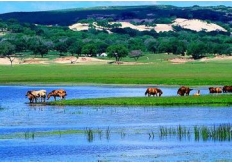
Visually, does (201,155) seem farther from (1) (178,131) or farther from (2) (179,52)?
(2) (179,52)

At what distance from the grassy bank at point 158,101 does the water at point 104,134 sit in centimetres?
169

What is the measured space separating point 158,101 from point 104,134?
15.1 m

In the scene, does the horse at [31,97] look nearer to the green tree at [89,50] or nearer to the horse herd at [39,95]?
the horse herd at [39,95]

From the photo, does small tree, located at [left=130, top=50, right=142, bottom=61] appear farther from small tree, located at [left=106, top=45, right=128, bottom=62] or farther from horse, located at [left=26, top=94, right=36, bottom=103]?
horse, located at [left=26, top=94, right=36, bottom=103]

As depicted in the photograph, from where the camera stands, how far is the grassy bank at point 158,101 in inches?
1930

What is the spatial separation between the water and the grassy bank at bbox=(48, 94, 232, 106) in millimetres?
1689

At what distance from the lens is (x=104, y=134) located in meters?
34.8

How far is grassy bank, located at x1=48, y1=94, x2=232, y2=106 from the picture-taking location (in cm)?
4903

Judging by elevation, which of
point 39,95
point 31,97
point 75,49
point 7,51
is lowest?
point 75,49

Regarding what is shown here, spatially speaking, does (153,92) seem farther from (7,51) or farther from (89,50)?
(89,50)

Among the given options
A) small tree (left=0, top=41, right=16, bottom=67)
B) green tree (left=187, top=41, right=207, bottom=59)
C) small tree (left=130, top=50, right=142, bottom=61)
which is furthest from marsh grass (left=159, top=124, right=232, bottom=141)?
green tree (left=187, top=41, right=207, bottom=59)

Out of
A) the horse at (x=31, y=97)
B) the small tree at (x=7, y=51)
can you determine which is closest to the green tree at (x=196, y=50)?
the small tree at (x=7, y=51)

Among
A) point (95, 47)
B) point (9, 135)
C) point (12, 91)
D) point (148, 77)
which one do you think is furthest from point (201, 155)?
point (95, 47)

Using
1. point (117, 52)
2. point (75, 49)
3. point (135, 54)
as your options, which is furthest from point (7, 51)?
point (135, 54)
